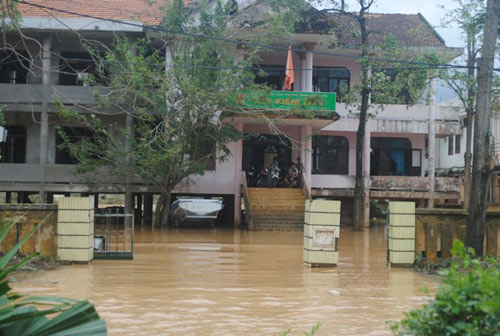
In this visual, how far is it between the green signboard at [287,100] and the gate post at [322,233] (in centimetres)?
1090

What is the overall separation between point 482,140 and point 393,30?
21.9 metres

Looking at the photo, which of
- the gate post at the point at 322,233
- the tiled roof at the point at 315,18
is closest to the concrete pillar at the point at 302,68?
the tiled roof at the point at 315,18

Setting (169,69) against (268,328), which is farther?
(169,69)

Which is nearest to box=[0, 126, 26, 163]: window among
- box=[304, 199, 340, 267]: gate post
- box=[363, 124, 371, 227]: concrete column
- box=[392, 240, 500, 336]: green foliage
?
box=[363, 124, 371, 227]: concrete column

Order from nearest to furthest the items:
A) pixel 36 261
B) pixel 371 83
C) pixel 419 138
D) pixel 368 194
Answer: pixel 36 261, pixel 371 83, pixel 368 194, pixel 419 138

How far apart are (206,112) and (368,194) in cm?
964

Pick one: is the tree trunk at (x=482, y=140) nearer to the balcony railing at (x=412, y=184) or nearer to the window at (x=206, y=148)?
the window at (x=206, y=148)

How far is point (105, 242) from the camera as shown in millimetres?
14555

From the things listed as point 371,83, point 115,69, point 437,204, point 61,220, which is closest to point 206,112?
point 115,69

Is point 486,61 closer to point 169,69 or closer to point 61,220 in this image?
point 61,220

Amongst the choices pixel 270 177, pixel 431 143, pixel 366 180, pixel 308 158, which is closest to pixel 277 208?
pixel 270 177

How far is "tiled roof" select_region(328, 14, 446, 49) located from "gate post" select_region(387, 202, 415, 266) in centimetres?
1691

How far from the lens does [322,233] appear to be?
12.8 meters

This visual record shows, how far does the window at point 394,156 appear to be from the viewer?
32.9 m
